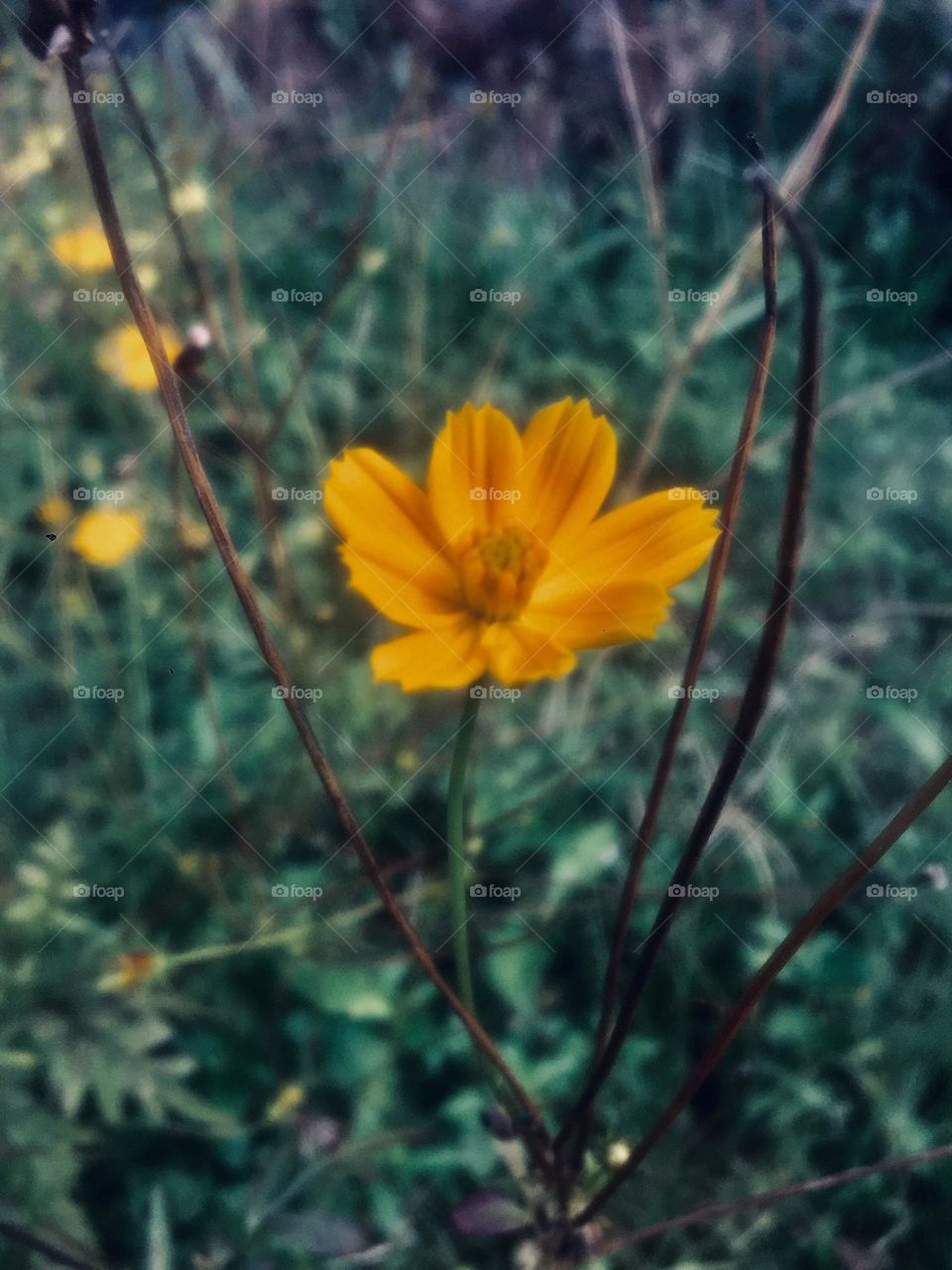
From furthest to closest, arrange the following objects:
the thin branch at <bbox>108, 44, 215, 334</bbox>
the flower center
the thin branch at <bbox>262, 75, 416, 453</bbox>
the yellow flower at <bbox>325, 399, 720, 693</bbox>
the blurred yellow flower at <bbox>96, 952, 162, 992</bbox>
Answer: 1. the thin branch at <bbox>262, 75, 416, 453</bbox>
2. the blurred yellow flower at <bbox>96, 952, 162, 992</bbox>
3. the flower center
4. the yellow flower at <bbox>325, 399, 720, 693</bbox>
5. the thin branch at <bbox>108, 44, 215, 334</bbox>

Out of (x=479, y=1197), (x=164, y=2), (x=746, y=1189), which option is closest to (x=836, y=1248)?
(x=746, y=1189)

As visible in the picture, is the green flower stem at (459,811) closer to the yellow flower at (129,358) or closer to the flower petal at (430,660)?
the flower petal at (430,660)

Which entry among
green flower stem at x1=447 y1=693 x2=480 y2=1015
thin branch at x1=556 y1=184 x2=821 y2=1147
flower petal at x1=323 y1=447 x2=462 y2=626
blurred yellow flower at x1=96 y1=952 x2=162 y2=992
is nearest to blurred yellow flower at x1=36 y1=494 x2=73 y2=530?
blurred yellow flower at x1=96 y1=952 x2=162 y2=992

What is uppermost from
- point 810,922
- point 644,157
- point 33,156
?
point 33,156

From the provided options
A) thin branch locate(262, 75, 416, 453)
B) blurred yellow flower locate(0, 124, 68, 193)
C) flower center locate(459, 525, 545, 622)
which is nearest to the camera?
flower center locate(459, 525, 545, 622)

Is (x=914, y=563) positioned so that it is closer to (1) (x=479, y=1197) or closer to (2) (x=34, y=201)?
(1) (x=479, y=1197)

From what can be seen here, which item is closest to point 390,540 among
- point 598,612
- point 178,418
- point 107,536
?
point 598,612

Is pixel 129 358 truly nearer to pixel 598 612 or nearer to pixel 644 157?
pixel 644 157

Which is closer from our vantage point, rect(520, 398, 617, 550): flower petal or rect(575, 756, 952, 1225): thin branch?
rect(575, 756, 952, 1225): thin branch

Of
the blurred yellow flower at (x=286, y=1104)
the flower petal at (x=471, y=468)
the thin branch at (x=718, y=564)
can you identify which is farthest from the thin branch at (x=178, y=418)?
the blurred yellow flower at (x=286, y=1104)

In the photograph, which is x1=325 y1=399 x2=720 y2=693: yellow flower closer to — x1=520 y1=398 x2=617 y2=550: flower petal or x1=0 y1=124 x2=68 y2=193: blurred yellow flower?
x1=520 y1=398 x2=617 y2=550: flower petal
